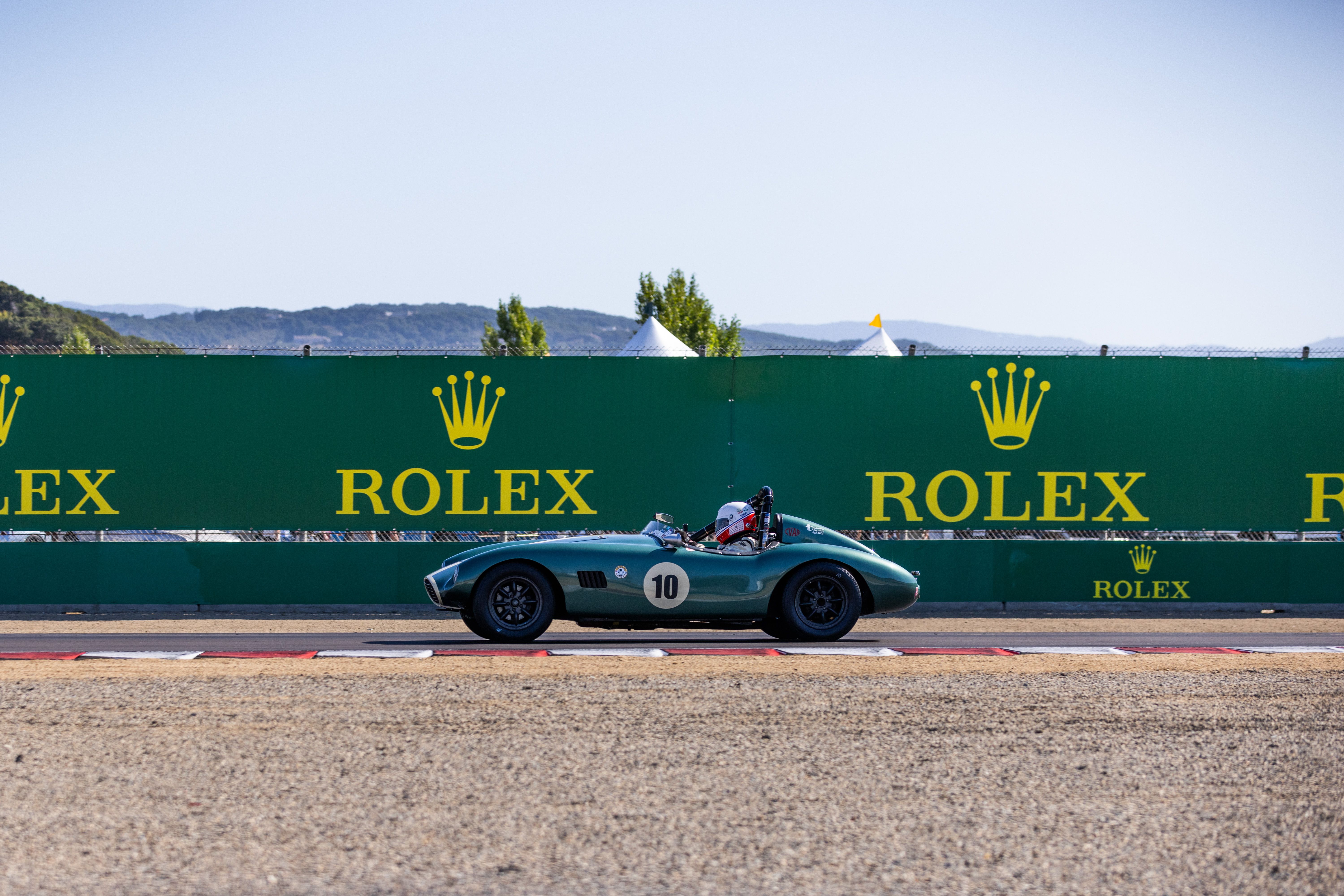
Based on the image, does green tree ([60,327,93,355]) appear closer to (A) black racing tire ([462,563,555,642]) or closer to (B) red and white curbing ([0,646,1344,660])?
(B) red and white curbing ([0,646,1344,660])

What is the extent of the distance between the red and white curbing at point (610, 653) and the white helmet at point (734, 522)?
3.51 ft

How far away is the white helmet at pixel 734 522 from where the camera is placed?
1060 centimetres

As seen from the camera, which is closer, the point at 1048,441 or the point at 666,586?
the point at 666,586

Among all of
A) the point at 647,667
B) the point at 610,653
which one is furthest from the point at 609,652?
the point at 647,667

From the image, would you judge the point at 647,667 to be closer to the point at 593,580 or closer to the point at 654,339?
the point at 593,580

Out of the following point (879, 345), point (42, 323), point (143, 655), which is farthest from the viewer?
point (42, 323)

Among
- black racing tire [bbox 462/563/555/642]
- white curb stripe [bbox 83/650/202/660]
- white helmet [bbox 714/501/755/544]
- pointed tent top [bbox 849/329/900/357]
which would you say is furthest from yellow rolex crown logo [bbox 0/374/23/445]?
pointed tent top [bbox 849/329/900/357]

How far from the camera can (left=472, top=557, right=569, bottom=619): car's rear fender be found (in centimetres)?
998

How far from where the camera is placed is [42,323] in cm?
11294

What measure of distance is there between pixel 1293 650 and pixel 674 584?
220 inches

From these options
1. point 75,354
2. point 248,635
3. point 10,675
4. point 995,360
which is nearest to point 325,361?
point 75,354

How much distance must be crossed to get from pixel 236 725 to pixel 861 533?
9.32m

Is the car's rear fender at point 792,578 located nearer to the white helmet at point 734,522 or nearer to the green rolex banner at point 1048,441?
the white helmet at point 734,522

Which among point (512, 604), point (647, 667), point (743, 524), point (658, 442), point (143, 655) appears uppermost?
point (658, 442)
